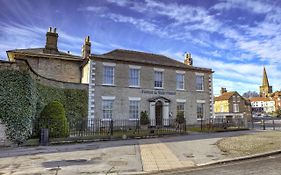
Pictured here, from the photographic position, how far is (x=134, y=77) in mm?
26000

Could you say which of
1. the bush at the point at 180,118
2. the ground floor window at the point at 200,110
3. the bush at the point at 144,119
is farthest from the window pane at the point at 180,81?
the bush at the point at 144,119

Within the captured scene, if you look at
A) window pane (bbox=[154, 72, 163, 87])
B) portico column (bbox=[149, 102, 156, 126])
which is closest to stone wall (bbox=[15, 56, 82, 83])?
window pane (bbox=[154, 72, 163, 87])

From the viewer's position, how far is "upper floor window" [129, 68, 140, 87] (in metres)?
25.8

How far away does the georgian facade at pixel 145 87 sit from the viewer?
2397cm

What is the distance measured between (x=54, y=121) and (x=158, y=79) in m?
14.5

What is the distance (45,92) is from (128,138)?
7.33 metres

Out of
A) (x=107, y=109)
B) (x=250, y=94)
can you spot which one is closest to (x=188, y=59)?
(x=107, y=109)

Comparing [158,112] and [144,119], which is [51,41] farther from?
[158,112]

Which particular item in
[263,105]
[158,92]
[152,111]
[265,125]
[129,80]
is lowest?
[265,125]

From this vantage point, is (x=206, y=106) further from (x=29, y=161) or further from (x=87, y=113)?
(x=29, y=161)

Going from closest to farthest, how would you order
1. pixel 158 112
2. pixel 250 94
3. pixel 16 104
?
pixel 16 104, pixel 158 112, pixel 250 94

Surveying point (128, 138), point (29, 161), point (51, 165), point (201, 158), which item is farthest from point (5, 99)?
point (201, 158)

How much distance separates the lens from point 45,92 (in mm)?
18453

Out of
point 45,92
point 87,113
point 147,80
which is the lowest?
point 87,113
